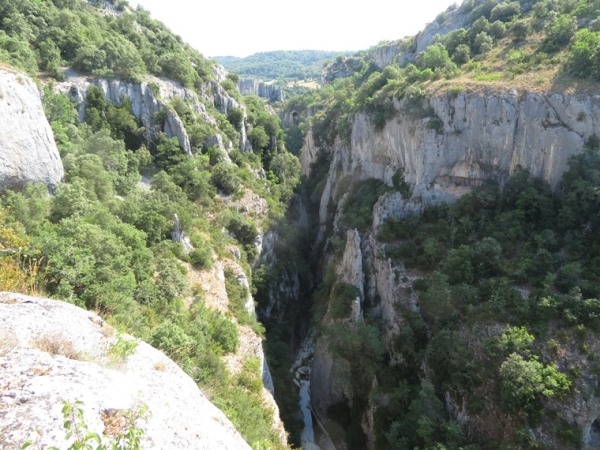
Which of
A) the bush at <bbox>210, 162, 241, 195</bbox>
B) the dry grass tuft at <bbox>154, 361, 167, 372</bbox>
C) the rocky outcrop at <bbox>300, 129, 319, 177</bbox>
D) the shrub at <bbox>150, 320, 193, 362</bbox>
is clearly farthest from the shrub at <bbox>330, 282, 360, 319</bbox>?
the rocky outcrop at <bbox>300, 129, 319, 177</bbox>

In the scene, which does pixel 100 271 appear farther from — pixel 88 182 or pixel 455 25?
pixel 455 25

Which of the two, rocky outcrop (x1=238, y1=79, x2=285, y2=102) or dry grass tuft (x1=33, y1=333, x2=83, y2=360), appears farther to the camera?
rocky outcrop (x1=238, y1=79, x2=285, y2=102)

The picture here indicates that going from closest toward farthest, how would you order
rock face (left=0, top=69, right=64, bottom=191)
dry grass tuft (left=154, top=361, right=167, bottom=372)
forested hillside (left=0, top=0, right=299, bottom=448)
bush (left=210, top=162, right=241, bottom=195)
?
dry grass tuft (left=154, top=361, right=167, bottom=372)
forested hillside (left=0, top=0, right=299, bottom=448)
rock face (left=0, top=69, right=64, bottom=191)
bush (left=210, top=162, right=241, bottom=195)

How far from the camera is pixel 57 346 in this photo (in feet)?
30.9

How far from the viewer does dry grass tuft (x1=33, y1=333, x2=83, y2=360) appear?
9180mm

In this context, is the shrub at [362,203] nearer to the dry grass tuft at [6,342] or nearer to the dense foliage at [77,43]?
the dense foliage at [77,43]

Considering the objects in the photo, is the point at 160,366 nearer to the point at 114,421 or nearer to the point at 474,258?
the point at 114,421

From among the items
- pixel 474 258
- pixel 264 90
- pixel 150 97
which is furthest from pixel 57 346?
pixel 264 90

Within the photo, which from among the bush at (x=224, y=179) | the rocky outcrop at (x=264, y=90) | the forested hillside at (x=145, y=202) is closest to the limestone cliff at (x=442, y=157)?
the forested hillside at (x=145, y=202)

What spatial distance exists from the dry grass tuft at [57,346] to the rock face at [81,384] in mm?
22

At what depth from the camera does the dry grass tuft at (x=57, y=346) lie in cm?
918

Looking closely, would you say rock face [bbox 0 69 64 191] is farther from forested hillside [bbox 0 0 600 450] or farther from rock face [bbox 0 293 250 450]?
rock face [bbox 0 293 250 450]

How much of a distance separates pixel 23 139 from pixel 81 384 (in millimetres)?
18295

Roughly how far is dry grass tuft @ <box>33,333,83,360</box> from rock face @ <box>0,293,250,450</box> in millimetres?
22
